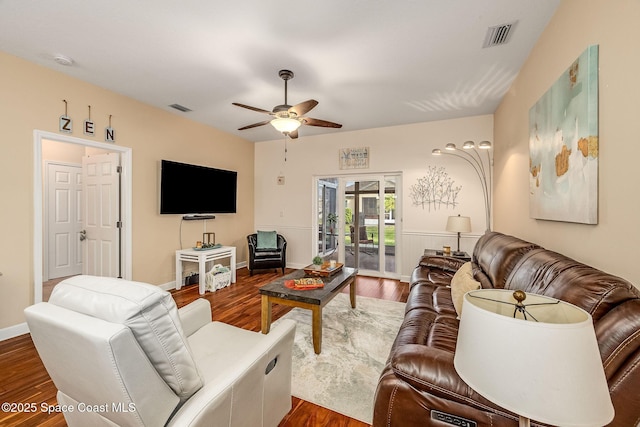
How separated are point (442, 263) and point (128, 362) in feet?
10.6

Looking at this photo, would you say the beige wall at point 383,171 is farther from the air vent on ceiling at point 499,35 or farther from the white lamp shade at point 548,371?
the white lamp shade at point 548,371

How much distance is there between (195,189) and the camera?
458 centimetres

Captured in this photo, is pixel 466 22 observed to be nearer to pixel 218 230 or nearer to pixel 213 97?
pixel 213 97

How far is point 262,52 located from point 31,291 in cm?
346

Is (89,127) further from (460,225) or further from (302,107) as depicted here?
(460,225)

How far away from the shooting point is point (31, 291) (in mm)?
2826

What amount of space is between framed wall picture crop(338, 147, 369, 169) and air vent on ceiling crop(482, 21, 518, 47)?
276cm

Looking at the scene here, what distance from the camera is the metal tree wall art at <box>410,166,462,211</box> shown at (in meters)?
4.51

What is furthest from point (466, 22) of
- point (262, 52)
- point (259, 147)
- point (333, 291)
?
point (259, 147)

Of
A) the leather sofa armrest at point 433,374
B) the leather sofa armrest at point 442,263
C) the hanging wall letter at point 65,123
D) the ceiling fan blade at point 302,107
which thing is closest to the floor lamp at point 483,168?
the leather sofa armrest at point 442,263

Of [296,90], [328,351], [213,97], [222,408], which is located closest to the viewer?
[222,408]

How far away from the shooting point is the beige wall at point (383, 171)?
442 centimetres

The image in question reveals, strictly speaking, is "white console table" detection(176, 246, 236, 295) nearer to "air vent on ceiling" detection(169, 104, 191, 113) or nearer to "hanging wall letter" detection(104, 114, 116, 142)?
"hanging wall letter" detection(104, 114, 116, 142)

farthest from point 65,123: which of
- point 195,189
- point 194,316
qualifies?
point 194,316
